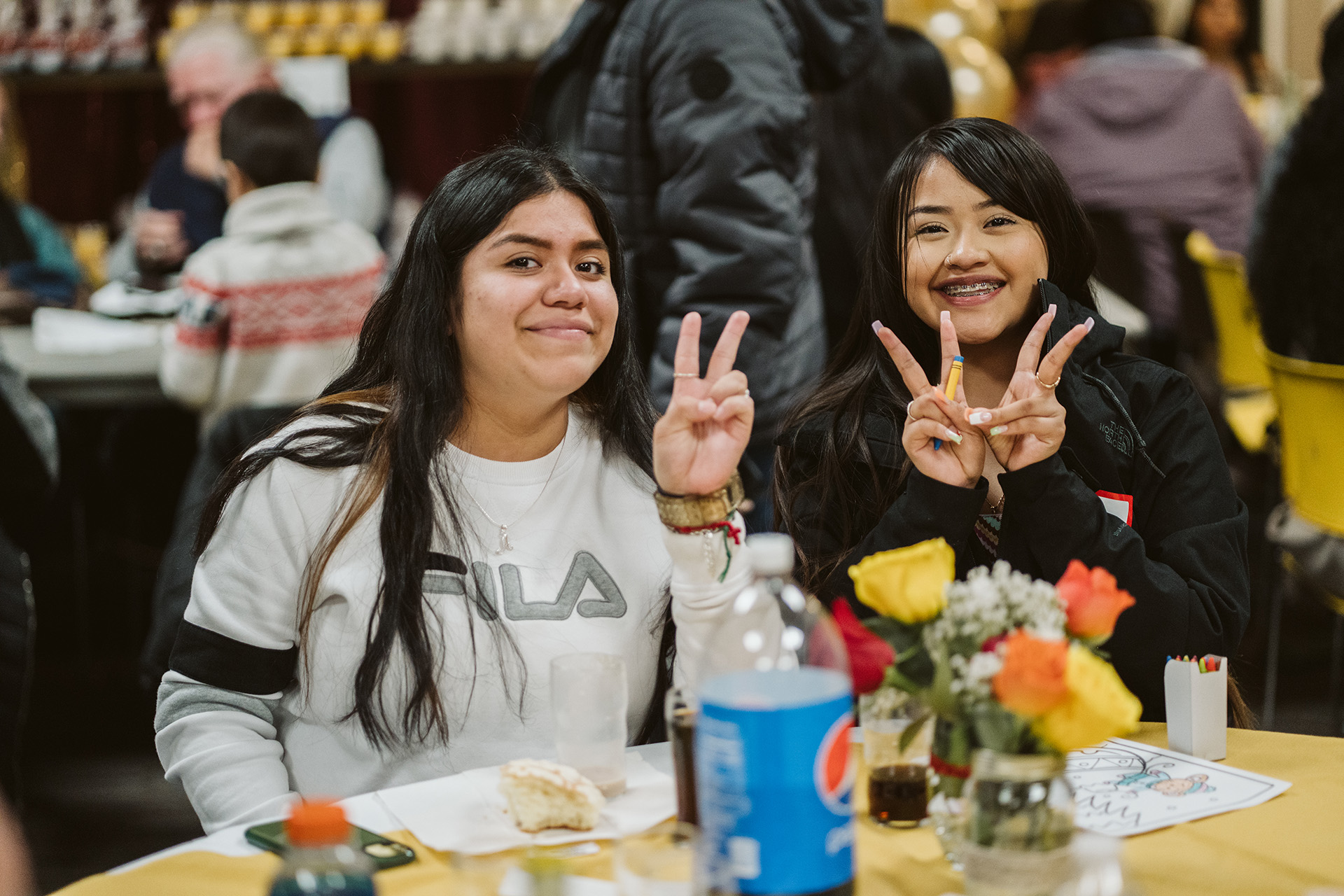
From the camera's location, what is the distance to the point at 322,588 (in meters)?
1.48

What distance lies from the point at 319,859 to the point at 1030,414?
3.10ft

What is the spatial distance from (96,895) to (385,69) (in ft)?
15.3

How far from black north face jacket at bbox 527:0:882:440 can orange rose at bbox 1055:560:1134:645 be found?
1402mm

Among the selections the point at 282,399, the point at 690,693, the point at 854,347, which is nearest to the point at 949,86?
the point at 854,347

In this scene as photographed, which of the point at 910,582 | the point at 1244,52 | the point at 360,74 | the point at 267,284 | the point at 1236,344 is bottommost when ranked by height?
the point at 910,582

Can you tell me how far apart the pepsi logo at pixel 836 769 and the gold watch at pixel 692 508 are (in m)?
0.47

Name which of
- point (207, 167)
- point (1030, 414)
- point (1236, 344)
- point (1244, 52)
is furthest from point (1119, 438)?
point (1244, 52)

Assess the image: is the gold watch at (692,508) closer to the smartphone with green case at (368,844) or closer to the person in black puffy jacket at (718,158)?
the smartphone with green case at (368,844)

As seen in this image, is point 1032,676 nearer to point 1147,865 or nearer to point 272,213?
point 1147,865

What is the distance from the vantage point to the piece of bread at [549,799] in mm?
1125

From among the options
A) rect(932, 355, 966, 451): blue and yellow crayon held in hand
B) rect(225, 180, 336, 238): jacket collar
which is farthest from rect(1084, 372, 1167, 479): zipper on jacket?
rect(225, 180, 336, 238): jacket collar

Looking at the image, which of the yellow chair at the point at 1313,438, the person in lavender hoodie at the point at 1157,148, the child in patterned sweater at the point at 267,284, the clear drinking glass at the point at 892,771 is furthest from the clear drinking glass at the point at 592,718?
the person in lavender hoodie at the point at 1157,148

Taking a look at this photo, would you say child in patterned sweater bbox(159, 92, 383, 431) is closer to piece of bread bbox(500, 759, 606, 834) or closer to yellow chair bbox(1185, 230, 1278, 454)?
piece of bread bbox(500, 759, 606, 834)

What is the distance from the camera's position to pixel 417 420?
1.55m
